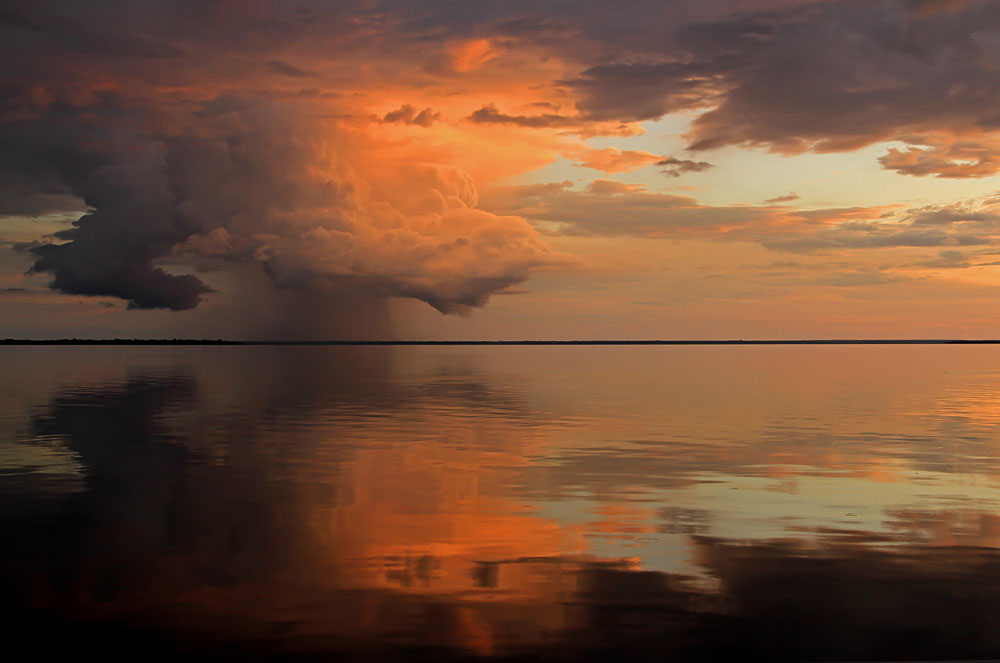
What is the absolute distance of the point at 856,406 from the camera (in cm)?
5856

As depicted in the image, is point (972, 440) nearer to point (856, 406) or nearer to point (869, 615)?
point (856, 406)

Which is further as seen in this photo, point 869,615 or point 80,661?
point 869,615

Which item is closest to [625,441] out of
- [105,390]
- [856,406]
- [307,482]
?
[307,482]

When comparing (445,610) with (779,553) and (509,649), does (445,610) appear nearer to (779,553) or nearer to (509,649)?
(509,649)

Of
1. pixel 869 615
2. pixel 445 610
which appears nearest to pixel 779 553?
pixel 869 615

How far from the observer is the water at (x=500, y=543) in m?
13.5

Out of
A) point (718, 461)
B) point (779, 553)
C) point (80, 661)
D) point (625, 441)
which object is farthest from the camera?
point (625, 441)

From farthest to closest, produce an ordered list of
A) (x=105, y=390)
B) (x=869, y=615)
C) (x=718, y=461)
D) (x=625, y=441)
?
(x=105, y=390) → (x=625, y=441) → (x=718, y=461) → (x=869, y=615)

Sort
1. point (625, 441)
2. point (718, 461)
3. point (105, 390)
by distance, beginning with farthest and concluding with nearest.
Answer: point (105, 390) → point (625, 441) → point (718, 461)

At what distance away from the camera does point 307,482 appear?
27.0 m

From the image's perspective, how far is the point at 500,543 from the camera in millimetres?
19281

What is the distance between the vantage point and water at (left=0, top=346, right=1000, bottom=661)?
1348cm

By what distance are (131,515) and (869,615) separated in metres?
17.2

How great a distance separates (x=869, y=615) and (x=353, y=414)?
1559 inches
